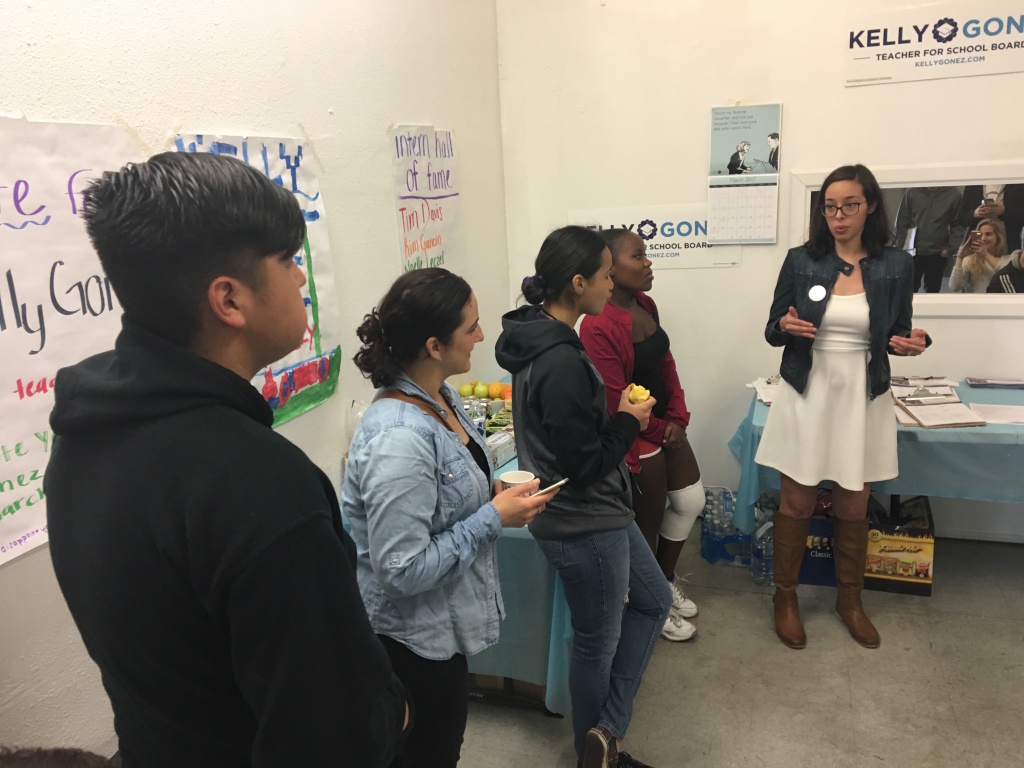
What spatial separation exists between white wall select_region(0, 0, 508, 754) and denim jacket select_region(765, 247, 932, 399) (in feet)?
4.43

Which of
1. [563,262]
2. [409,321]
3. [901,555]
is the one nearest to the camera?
[409,321]

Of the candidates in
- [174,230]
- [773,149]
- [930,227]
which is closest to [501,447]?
[174,230]

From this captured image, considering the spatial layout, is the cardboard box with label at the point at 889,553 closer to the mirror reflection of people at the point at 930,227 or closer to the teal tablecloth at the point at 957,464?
the teal tablecloth at the point at 957,464

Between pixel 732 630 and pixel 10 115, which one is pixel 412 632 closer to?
pixel 10 115

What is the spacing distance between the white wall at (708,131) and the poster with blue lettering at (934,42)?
0.14 ft

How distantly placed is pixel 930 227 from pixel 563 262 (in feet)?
6.84

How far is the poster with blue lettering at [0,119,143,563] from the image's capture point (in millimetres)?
1089

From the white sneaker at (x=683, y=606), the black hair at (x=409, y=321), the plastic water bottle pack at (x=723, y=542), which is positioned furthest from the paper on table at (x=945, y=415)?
the black hair at (x=409, y=321)

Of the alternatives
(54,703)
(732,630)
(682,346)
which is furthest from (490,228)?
(54,703)

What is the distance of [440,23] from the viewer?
2.58m

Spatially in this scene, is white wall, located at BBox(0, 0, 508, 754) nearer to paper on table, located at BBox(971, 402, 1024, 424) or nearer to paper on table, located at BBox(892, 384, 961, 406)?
paper on table, located at BBox(892, 384, 961, 406)

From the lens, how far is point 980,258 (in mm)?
2748

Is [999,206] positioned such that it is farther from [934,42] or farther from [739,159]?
[739,159]

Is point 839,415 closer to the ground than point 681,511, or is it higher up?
higher up
